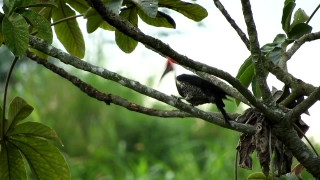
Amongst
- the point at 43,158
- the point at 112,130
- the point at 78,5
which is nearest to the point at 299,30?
the point at 78,5

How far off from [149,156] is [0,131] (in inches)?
261

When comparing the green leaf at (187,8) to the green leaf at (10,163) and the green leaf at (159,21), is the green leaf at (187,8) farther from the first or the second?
the green leaf at (10,163)

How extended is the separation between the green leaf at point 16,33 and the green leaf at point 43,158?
2.00ft

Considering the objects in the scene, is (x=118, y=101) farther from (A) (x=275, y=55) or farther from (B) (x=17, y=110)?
(A) (x=275, y=55)

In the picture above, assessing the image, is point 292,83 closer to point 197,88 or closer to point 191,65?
point 191,65

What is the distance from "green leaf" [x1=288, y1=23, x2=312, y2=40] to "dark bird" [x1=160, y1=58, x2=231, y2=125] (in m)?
0.54

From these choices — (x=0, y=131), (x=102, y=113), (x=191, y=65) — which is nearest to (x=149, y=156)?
(x=102, y=113)

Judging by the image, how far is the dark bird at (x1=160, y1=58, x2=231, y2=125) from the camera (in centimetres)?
266

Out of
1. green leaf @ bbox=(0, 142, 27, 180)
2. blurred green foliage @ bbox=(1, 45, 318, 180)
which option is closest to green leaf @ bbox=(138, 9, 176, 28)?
green leaf @ bbox=(0, 142, 27, 180)

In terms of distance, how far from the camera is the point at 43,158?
7.52ft

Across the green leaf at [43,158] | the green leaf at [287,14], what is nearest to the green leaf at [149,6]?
the green leaf at [287,14]

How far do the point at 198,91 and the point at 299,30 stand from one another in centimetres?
92

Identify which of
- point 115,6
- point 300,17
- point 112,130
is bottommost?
point 112,130

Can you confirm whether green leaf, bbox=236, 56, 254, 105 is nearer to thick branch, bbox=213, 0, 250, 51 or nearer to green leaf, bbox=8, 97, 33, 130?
thick branch, bbox=213, 0, 250, 51
